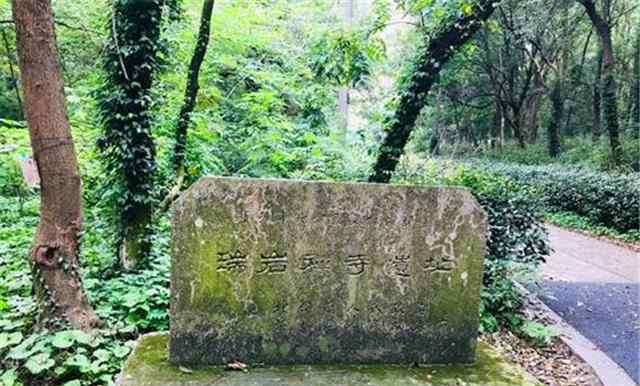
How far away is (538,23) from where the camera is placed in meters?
19.6

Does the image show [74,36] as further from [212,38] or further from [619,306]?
[619,306]

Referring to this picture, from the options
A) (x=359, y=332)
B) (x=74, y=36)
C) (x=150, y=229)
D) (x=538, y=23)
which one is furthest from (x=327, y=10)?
(x=538, y=23)

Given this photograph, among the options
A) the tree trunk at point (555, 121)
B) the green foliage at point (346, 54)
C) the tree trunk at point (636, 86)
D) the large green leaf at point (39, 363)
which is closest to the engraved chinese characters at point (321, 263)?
the large green leaf at point (39, 363)

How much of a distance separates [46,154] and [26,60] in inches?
27.2

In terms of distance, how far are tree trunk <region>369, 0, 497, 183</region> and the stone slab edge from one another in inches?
101

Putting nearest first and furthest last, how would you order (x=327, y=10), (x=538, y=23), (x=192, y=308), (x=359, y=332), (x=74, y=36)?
(x=192, y=308), (x=359, y=332), (x=74, y=36), (x=327, y=10), (x=538, y=23)

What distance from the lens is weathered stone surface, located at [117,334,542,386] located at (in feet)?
8.66

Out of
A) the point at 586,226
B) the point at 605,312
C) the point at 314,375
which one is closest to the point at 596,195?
the point at 586,226

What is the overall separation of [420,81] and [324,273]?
4.28 meters

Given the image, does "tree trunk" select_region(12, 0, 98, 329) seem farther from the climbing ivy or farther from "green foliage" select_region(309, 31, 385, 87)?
"green foliage" select_region(309, 31, 385, 87)

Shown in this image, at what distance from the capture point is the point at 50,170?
11.9 feet

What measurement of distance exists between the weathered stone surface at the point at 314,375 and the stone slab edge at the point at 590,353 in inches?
61.7

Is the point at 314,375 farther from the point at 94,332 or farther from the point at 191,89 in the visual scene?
the point at 191,89

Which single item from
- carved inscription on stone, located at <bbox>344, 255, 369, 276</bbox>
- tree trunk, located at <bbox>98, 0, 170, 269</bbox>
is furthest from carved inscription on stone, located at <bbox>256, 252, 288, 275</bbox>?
tree trunk, located at <bbox>98, 0, 170, 269</bbox>
